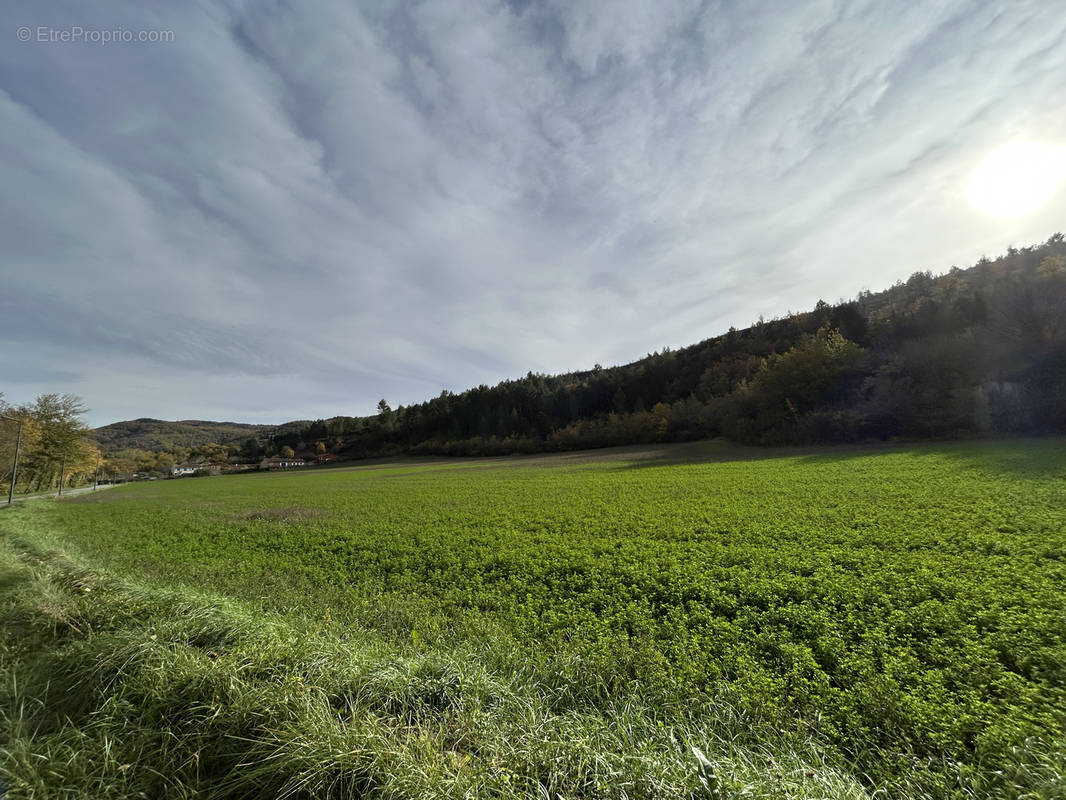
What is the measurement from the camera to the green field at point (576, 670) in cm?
306

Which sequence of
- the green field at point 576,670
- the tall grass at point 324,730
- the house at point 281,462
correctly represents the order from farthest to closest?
the house at point 281,462
the green field at point 576,670
the tall grass at point 324,730

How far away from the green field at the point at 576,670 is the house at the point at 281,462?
398ft

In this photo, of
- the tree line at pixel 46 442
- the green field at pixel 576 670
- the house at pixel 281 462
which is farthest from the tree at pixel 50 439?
the house at pixel 281 462

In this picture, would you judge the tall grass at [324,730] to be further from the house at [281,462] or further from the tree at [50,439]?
the house at [281,462]

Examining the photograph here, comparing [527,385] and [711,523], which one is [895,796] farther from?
[527,385]

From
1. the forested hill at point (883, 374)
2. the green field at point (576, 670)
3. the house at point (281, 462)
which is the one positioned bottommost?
the house at point (281, 462)

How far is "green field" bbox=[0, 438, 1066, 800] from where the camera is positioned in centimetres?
306

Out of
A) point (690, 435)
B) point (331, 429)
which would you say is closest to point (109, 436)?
point (331, 429)

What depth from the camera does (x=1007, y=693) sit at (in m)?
4.11

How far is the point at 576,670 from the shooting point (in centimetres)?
505

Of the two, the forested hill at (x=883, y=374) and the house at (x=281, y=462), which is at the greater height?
the forested hill at (x=883, y=374)

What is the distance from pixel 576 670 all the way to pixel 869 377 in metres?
51.0

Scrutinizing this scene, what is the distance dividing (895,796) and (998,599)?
16.5 feet

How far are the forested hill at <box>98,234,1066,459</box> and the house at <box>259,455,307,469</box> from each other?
51.0 meters
